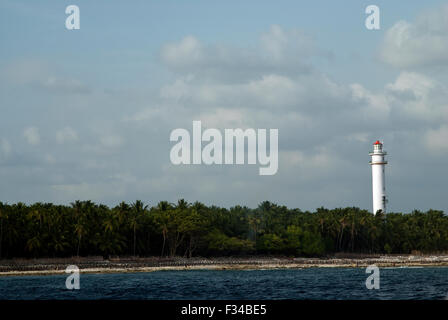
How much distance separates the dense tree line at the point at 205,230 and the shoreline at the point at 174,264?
278cm

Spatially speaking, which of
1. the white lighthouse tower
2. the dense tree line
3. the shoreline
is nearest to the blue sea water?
the shoreline

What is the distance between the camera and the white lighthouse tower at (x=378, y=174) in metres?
141

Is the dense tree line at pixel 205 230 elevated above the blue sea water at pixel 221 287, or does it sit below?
above

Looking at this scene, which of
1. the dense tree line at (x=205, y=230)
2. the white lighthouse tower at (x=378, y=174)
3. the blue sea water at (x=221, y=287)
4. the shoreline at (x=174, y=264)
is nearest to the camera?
the blue sea water at (x=221, y=287)

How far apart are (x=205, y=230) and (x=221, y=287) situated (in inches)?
2065

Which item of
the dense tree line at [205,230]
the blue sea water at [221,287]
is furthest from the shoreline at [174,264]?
the blue sea water at [221,287]

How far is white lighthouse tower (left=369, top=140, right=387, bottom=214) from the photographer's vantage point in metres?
141

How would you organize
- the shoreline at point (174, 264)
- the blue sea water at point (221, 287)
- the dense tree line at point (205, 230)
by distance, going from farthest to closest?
1. the dense tree line at point (205, 230)
2. the shoreline at point (174, 264)
3. the blue sea water at point (221, 287)

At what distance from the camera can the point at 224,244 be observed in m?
130

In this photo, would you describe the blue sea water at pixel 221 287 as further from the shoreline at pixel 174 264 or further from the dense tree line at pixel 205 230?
the dense tree line at pixel 205 230

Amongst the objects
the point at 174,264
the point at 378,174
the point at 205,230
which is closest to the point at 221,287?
the point at 174,264

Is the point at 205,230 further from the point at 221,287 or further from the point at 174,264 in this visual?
the point at 221,287

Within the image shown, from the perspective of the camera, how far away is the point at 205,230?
12912cm
